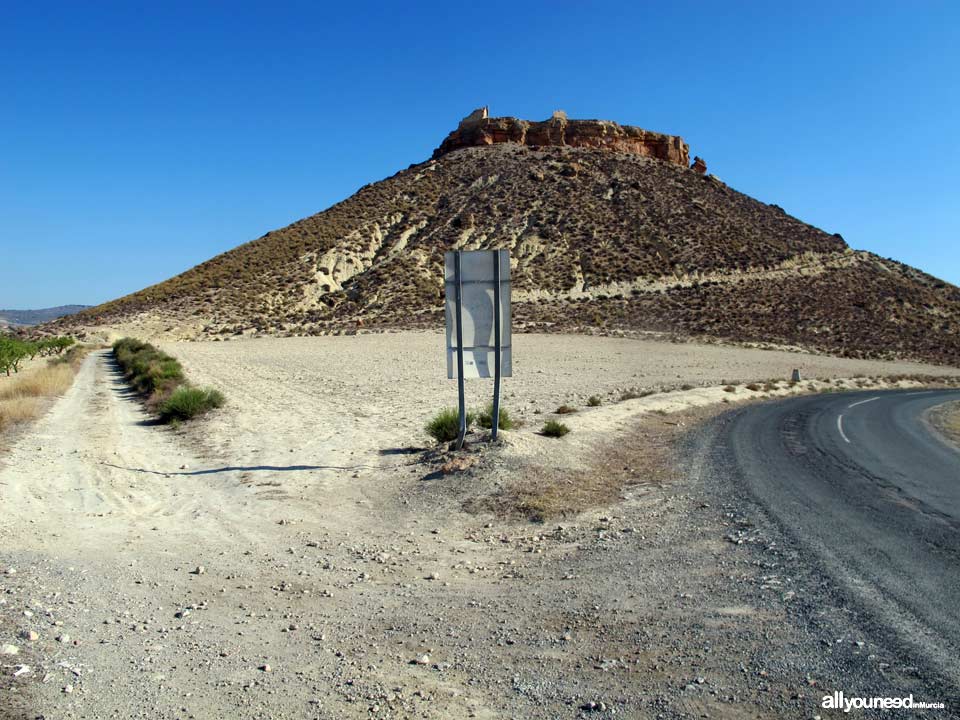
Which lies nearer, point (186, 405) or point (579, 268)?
point (186, 405)

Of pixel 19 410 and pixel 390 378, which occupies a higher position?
pixel 19 410

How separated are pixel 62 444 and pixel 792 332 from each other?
54.7 meters

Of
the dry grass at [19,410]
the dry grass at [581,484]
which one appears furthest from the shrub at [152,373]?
the dry grass at [581,484]

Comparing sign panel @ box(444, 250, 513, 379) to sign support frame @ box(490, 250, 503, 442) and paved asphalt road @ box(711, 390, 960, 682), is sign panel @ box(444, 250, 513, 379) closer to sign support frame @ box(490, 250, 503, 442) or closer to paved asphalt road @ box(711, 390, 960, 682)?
sign support frame @ box(490, 250, 503, 442)

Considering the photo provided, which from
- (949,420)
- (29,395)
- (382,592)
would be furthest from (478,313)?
(949,420)

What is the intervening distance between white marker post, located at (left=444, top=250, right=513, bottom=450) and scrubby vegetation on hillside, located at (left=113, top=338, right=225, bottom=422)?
899 centimetres

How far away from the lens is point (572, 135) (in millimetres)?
95375

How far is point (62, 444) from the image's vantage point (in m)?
14.2

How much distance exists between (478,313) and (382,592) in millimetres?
5954

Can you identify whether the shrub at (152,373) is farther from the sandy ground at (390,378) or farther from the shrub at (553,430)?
the shrub at (553,430)

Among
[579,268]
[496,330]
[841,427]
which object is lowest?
[841,427]

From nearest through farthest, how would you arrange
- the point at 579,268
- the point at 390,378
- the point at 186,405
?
the point at 186,405, the point at 390,378, the point at 579,268

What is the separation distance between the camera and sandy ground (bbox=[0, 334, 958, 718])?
14.9 feet

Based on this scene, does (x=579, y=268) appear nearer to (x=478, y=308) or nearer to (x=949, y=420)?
(x=949, y=420)
